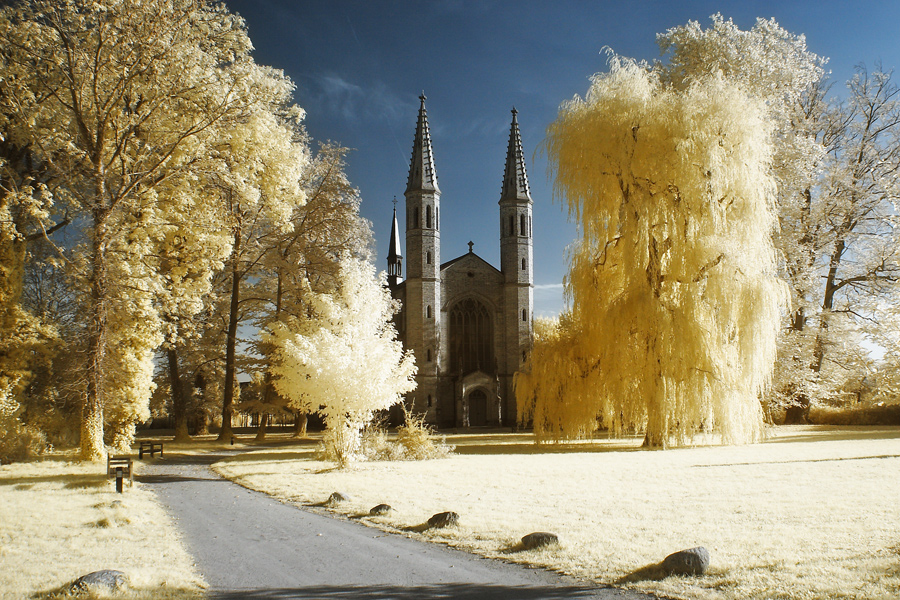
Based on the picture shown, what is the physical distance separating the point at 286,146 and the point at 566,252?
9.30m

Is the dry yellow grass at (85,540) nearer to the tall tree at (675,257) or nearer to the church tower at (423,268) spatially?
the tall tree at (675,257)

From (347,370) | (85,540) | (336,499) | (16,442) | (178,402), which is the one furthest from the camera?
(178,402)

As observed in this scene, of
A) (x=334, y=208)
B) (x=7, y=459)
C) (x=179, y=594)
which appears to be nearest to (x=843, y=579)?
(x=179, y=594)

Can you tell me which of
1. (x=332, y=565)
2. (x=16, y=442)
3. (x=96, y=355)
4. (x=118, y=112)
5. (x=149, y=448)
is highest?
(x=118, y=112)

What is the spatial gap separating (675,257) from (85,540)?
14.2 m

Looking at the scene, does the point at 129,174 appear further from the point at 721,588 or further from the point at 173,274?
the point at 721,588

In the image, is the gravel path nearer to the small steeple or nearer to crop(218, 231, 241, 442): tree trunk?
crop(218, 231, 241, 442): tree trunk

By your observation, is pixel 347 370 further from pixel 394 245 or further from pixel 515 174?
pixel 394 245

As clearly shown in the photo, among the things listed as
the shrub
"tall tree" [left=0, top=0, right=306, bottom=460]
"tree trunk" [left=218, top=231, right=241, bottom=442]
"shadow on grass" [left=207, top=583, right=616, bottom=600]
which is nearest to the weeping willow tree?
"tall tree" [left=0, top=0, right=306, bottom=460]

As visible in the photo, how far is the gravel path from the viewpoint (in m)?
4.81

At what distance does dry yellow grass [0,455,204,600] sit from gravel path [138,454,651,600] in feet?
0.94

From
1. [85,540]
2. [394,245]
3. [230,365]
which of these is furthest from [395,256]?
[85,540]

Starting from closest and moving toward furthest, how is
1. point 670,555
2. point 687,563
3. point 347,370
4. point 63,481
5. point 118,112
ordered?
point 687,563 → point 670,555 → point 63,481 → point 347,370 → point 118,112

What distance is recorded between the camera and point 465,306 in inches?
1534
